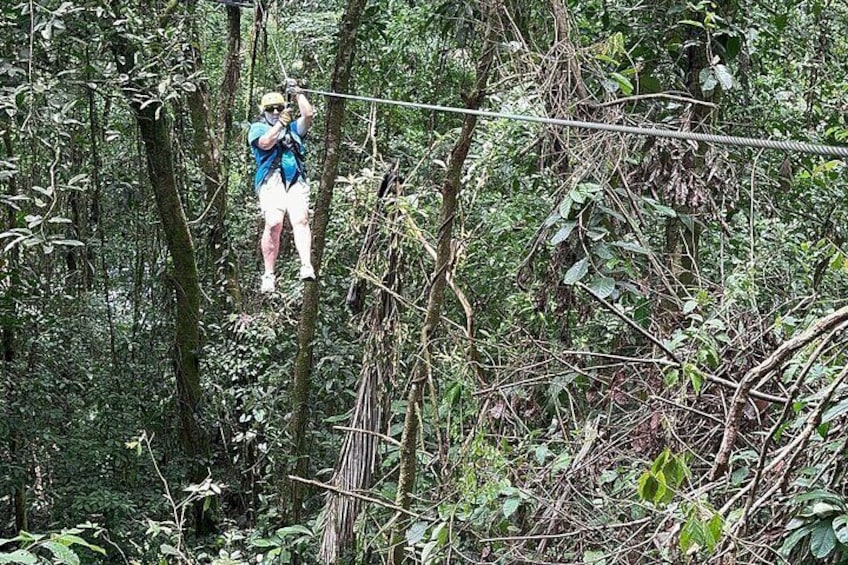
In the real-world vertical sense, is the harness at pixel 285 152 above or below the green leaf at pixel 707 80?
below

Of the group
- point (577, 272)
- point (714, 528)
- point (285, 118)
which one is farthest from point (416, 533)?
point (285, 118)

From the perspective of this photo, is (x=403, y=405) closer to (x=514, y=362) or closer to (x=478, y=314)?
(x=514, y=362)

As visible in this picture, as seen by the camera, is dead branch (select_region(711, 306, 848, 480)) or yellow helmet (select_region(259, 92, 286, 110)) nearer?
dead branch (select_region(711, 306, 848, 480))

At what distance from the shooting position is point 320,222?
4539 mm

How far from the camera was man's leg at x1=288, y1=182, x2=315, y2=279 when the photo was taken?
4.00 meters

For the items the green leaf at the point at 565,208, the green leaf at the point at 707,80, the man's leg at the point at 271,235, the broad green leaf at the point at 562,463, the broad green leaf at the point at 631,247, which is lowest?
the broad green leaf at the point at 562,463

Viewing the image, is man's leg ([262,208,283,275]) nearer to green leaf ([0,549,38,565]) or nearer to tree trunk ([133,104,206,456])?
tree trunk ([133,104,206,456])

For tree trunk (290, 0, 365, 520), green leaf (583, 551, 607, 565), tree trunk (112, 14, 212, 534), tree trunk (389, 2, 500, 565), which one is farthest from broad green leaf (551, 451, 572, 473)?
tree trunk (112, 14, 212, 534)

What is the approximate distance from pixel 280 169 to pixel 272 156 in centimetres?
7

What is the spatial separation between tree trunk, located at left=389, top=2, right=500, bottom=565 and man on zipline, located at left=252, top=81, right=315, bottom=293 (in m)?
1.00

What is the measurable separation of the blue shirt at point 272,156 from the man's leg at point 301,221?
6 cm

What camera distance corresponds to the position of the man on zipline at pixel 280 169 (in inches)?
149

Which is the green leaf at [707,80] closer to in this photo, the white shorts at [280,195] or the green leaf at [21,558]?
the white shorts at [280,195]

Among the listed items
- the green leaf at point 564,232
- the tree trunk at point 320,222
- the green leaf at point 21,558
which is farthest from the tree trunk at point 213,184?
the green leaf at point 21,558
